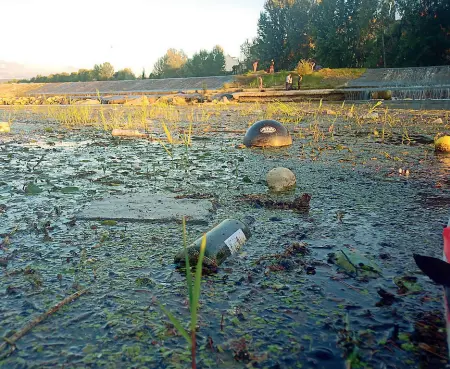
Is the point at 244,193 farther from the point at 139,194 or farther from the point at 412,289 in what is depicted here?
the point at 412,289

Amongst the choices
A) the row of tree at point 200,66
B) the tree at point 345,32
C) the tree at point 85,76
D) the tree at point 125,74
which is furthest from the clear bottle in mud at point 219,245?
the tree at point 85,76

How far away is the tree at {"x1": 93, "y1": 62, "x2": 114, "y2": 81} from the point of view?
2160 inches

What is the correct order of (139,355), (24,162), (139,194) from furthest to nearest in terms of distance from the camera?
(24,162), (139,194), (139,355)

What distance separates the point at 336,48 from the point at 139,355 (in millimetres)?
41451

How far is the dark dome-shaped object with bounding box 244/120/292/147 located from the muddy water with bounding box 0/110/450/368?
85.6 inches

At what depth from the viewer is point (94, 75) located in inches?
2206

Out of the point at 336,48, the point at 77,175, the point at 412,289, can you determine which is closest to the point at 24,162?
the point at 77,175

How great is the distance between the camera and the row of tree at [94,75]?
5450cm

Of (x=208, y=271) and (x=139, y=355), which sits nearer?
(x=139, y=355)

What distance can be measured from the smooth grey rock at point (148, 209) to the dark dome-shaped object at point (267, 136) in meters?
3.31

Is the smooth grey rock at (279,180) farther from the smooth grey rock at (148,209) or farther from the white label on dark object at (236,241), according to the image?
the white label on dark object at (236,241)

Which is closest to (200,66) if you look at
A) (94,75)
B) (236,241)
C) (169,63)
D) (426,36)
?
(169,63)

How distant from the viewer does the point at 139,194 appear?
3.82m

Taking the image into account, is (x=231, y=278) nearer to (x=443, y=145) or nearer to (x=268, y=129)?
(x=268, y=129)
